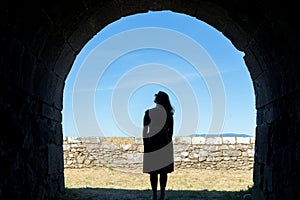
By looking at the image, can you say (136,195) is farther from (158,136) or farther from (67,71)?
(67,71)

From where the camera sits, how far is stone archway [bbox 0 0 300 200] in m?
3.35

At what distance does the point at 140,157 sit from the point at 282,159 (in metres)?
8.33

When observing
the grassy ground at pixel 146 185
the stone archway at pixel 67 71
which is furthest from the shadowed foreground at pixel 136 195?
the stone archway at pixel 67 71

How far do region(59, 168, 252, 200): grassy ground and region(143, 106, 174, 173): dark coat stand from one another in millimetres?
948

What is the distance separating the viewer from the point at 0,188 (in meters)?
3.06

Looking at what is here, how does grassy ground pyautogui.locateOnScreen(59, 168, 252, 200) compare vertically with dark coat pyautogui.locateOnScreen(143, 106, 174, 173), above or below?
below

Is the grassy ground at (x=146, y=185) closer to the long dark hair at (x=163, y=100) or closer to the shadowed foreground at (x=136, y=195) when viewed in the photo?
the shadowed foreground at (x=136, y=195)

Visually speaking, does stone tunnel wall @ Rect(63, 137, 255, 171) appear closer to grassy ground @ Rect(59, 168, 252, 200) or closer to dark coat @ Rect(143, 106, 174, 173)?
grassy ground @ Rect(59, 168, 252, 200)

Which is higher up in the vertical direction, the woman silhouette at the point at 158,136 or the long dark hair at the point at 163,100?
the long dark hair at the point at 163,100

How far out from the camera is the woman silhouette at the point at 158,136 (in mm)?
5773

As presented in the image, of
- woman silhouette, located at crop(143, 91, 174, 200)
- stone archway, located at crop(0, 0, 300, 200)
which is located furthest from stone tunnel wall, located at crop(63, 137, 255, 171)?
stone archway, located at crop(0, 0, 300, 200)

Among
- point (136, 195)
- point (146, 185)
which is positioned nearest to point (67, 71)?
point (136, 195)

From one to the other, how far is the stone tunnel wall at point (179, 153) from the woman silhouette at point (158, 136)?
622 centimetres

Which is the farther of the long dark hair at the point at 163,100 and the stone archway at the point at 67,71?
the long dark hair at the point at 163,100
